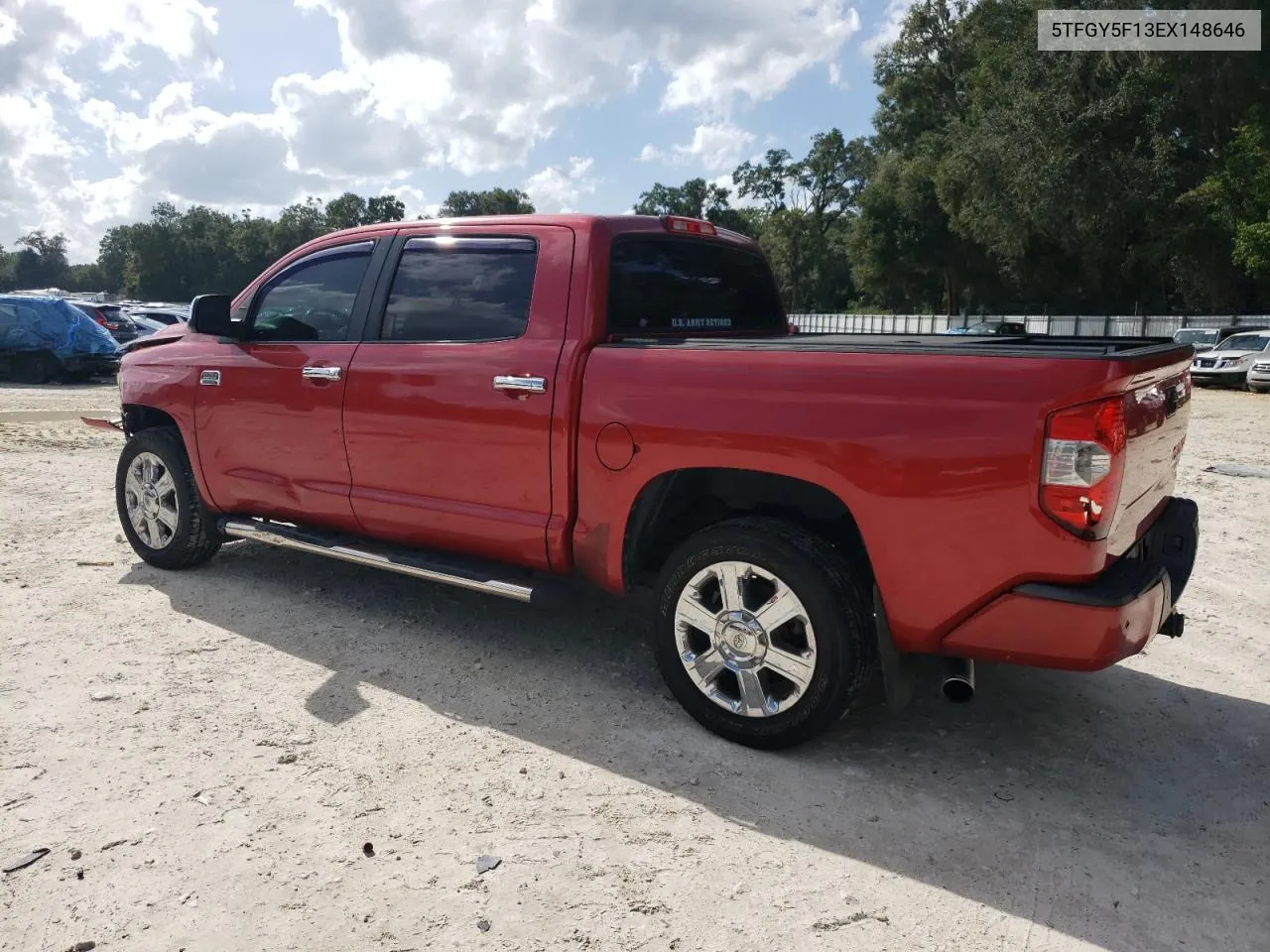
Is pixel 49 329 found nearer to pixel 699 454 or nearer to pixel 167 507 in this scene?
pixel 167 507

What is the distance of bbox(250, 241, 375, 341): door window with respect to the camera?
471 centimetres

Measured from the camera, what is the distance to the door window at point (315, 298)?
4707mm

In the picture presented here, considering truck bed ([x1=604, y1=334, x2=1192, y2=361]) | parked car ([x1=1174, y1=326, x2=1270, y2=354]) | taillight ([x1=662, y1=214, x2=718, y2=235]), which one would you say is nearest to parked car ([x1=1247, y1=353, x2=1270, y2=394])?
parked car ([x1=1174, y1=326, x2=1270, y2=354])

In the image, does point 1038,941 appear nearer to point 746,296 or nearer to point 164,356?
point 746,296

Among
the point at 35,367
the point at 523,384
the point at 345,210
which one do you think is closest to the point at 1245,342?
the point at 523,384

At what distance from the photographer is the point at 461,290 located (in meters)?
4.30

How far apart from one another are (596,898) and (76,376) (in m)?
19.9

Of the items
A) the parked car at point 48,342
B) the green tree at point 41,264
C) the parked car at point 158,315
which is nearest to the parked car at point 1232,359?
the parked car at point 48,342

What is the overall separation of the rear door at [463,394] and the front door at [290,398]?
0.18 meters

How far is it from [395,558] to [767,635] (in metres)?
1.86

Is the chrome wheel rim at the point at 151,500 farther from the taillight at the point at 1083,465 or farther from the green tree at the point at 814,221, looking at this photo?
the green tree at the point at 814,221

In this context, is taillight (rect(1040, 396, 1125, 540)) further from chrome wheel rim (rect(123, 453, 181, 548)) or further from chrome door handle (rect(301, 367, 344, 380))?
chrome wheel rim (rect(123, 453, 181, 548))

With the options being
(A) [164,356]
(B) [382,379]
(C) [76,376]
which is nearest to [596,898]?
(B) [382,379]

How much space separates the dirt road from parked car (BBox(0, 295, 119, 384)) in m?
15.7
